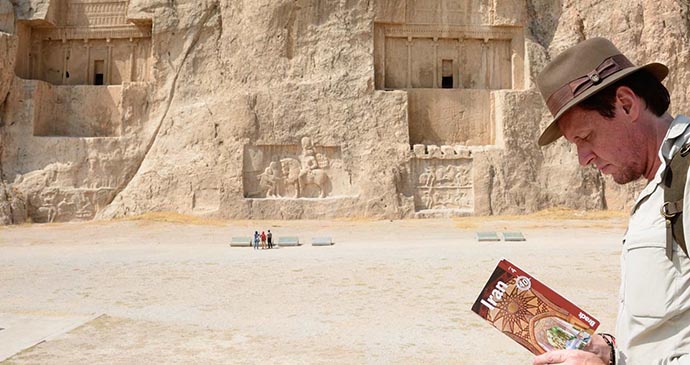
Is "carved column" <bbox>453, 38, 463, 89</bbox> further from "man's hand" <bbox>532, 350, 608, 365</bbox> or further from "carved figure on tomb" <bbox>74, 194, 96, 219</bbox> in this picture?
"man's hand" <bbox>532, 350, 608, 365</bbox>

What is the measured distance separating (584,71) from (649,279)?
592mm

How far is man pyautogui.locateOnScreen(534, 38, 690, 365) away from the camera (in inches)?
52.5

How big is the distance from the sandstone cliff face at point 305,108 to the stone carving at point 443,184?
5 centimetres

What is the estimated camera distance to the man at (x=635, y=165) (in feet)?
4.37

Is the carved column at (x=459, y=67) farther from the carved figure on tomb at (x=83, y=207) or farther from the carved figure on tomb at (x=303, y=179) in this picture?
the carved figure on tomb at (x=83, y=207)

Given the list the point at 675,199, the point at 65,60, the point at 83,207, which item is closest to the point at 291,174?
the point at 83,207

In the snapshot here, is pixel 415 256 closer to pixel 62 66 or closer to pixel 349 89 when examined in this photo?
pixel 349 89

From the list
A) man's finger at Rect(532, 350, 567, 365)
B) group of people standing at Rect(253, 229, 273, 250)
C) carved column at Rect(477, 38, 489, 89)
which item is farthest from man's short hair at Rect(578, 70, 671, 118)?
carved column at Rect(477, 38, 489, 89)

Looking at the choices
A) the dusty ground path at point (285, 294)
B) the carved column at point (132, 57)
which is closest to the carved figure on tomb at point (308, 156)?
the dusty ground path at point (285, 294)

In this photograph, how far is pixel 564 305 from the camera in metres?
1.82

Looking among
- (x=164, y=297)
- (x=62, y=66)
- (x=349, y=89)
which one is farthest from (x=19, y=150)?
(x=164, y=297)

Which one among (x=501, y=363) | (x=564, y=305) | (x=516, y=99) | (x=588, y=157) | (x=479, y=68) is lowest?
(x=501, y=363)

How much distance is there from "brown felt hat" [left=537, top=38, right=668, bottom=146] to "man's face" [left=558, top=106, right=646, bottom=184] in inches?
2.0

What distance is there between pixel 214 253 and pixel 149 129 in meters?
11.3
